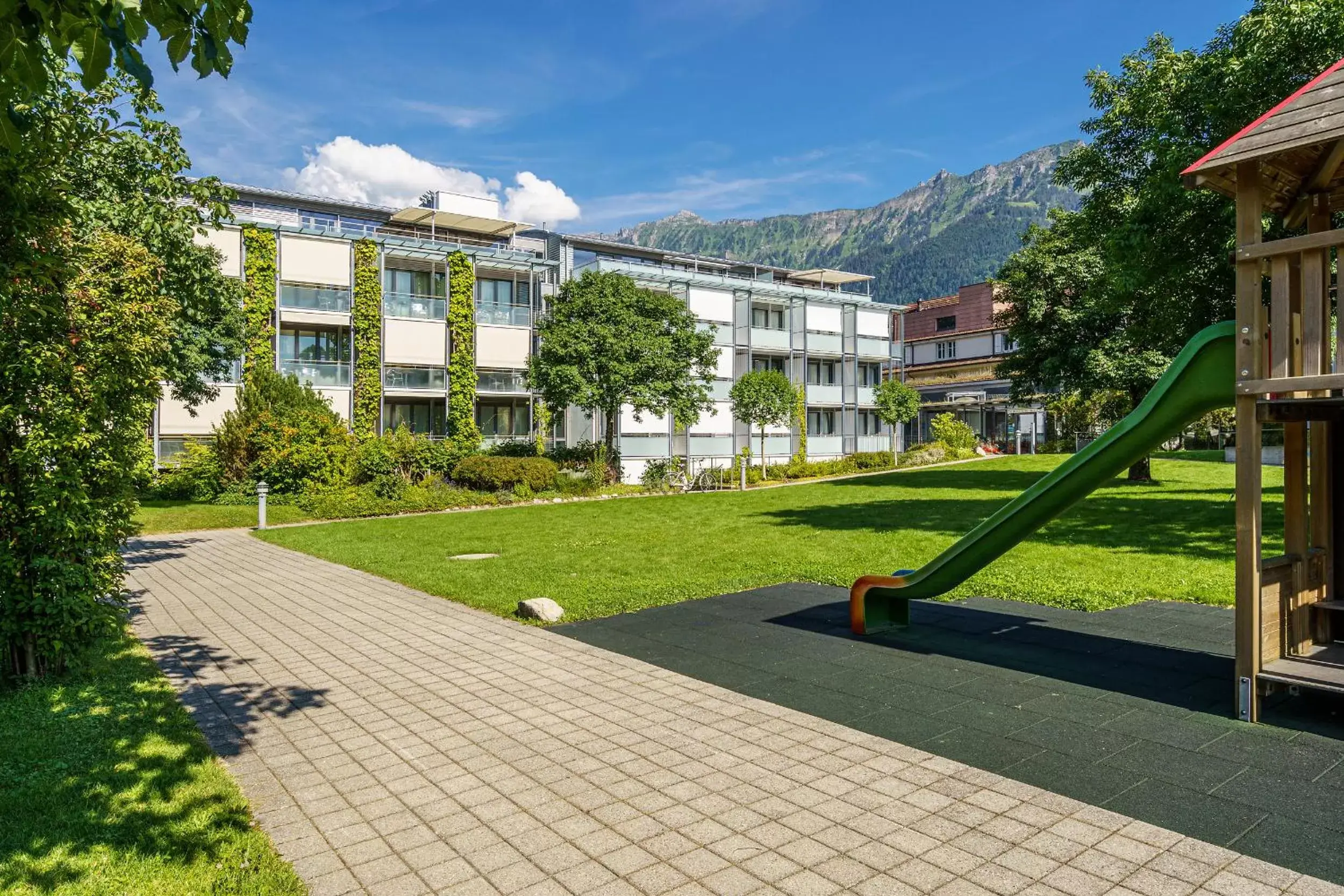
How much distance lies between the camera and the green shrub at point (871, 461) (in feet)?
140

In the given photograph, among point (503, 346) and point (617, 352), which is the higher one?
point (503, 346)

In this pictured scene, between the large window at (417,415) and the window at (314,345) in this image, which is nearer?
the window at (314,345)

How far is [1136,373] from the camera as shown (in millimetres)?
28047

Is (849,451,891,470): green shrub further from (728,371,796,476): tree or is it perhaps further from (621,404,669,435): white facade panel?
(621,404,669,435): white facade panel

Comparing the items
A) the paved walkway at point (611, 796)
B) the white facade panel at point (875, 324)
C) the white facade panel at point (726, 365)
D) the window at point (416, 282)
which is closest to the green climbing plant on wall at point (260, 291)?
the window at point (416, 282)

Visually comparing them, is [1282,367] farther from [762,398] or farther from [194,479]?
[762,398]

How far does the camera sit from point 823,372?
4984cm

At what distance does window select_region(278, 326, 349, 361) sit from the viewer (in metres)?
34.5

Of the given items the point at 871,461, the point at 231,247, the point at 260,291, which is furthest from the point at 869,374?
the point at 231,247

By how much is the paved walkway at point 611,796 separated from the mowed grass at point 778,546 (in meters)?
2.93

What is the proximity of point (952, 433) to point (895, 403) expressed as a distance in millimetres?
6646

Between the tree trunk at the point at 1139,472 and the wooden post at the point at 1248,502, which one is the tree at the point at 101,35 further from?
the tree trunk at the point at 1139,472

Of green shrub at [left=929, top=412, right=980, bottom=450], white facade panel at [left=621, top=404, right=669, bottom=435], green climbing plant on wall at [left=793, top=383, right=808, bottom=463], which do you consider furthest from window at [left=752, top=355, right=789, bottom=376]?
green shrub at [left=929, top=412, right=980, bottom=450]

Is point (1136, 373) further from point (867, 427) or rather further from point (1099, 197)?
point (867, 427)
